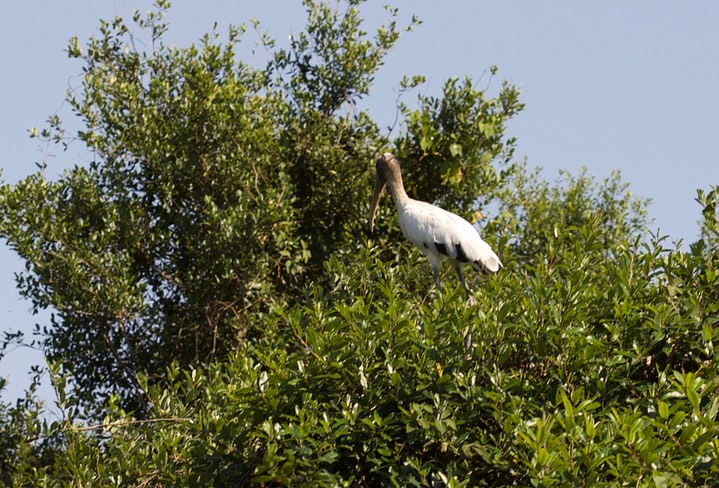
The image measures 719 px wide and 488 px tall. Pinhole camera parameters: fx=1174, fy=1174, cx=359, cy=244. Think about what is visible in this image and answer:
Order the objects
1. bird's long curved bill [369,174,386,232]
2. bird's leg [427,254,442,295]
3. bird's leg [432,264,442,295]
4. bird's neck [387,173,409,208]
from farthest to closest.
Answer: bird's long curved bill [369,174,386,232], bird's neck [387,173,409,208], bird's leg [427,254,442,295], bird's leg [432,264,442,295]

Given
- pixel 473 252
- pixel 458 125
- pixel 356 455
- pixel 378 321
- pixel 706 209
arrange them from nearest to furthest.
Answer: pixel 356 455 < pixel 378 321 < pixel 706 209 < pixel 473 252 < pixel 458 125

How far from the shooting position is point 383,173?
12852mm

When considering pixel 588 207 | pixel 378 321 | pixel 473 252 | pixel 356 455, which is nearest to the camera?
pixel 356 455

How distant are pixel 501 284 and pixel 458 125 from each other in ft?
19.2

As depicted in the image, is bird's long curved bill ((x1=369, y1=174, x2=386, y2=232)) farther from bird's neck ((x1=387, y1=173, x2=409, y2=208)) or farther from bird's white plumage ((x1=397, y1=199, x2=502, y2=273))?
bird's white plumage ((x1=397, y1=199, x2=502, y2=273))

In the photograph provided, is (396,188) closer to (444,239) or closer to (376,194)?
(376,194)

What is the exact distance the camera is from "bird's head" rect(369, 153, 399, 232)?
12.8m

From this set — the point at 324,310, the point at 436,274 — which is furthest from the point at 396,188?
the point at 324,310

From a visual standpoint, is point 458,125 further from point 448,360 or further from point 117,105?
point 448,360

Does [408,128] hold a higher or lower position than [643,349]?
higher

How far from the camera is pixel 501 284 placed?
8.79 metres

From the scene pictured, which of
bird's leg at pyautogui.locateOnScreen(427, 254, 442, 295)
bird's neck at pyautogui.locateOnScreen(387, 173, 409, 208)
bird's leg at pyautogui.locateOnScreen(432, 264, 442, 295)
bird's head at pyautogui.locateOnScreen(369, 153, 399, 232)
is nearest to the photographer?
bird's leg at pyautogui.locateOnScreen(432, 264, 442, 295)

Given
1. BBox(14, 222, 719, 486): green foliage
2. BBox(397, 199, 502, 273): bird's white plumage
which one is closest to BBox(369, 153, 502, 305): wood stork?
BBox(397, 199, 502, 273): bird's white plumage

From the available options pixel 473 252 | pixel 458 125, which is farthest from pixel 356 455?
pixel 458 125
